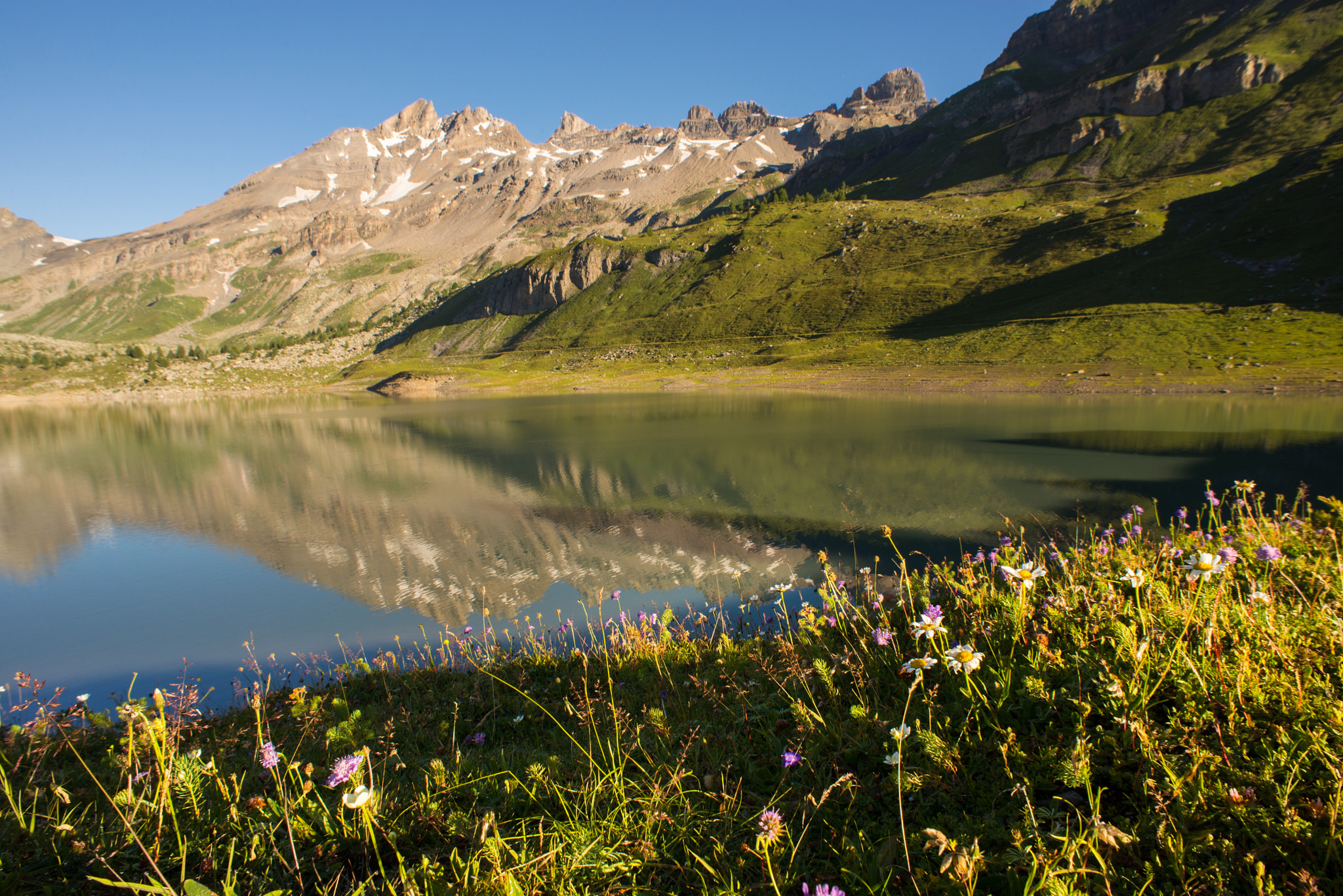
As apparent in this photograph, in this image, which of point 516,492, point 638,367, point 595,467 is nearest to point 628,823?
point 516,492

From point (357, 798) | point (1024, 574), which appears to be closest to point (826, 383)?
point (1024, 574)

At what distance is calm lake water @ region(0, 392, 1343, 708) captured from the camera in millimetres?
11750

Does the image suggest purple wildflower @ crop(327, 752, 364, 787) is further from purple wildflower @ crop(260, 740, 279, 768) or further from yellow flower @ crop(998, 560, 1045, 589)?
yellow flower @ crop(998, 560, 1045, 589)

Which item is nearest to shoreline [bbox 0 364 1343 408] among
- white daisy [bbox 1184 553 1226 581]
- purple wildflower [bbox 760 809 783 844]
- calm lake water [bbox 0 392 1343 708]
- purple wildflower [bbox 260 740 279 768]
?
calm lake water [bbox 0 392 1343 708]

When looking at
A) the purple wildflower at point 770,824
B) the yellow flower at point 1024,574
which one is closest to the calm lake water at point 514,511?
the yellow flower at point 1024,574

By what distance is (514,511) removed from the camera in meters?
19.5

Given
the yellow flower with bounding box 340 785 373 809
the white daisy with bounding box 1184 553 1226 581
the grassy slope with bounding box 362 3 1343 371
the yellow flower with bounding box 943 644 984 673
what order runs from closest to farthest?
the yellow flower with bounding box 340 785 373 809
the yellow flower with bounding box 943 644 984 673
the white daisy with bounding box 1184 553 1226 581
the grassy slope with bounding box 362 3 1343 371

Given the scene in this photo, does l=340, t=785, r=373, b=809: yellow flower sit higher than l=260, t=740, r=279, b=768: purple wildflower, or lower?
higher

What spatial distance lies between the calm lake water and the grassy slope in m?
34.3

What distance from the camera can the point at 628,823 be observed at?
2.84 m

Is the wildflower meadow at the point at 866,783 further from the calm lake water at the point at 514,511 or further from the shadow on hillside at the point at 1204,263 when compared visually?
the shadow on hillside at the point at 1204,263

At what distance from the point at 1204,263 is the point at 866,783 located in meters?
108

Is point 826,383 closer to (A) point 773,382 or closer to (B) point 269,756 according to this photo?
(A) point 773,382

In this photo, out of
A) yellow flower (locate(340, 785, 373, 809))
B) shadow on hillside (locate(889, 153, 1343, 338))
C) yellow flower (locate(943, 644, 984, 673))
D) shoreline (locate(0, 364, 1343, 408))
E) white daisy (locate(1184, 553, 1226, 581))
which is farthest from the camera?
shadow on hillside (locate(889, 153, 1343, 338))
